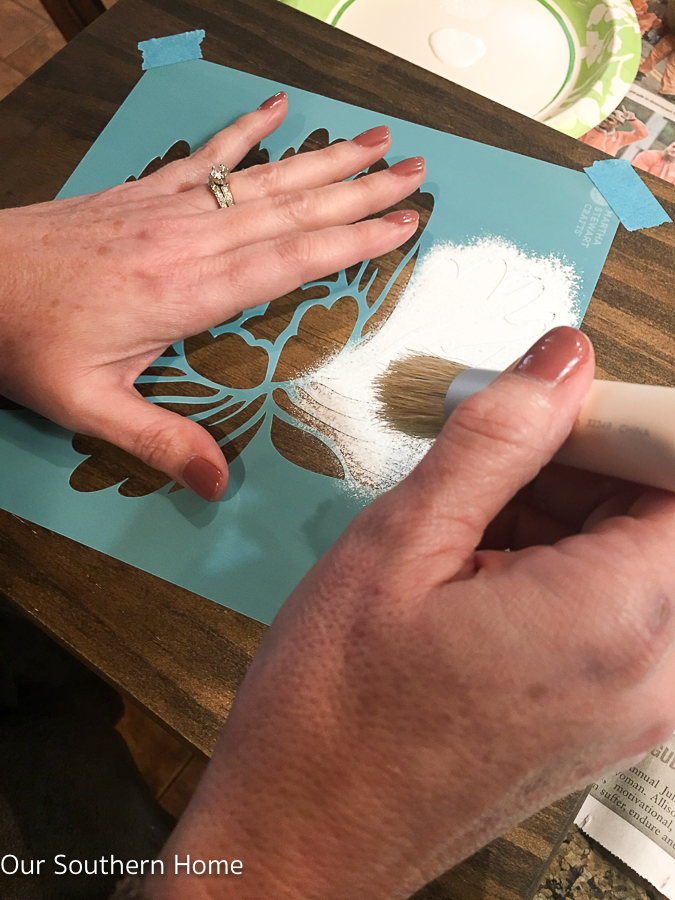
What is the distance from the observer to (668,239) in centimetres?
52

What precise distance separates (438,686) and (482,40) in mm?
868

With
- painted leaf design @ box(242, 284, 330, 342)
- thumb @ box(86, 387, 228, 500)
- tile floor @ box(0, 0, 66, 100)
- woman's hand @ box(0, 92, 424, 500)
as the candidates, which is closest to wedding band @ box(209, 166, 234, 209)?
woman's hand @ box(0, 92, 424, 500)

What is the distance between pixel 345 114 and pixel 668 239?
0.34 metres

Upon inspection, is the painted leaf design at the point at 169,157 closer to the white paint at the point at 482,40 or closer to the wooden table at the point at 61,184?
the wooden table at the point at 61,184

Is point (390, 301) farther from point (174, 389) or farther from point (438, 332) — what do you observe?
point (174, 389)

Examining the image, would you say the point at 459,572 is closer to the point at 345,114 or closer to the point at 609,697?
the point at 609,697

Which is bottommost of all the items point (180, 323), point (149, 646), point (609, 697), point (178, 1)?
point (149, 646)

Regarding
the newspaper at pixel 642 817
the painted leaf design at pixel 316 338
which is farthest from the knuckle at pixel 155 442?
the newspaper at pixel 642 817

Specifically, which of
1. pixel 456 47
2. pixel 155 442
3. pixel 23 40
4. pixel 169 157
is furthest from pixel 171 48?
pixel 23 40

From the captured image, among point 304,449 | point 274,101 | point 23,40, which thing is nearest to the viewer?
point 304,449

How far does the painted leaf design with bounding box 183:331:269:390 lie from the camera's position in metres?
0.50

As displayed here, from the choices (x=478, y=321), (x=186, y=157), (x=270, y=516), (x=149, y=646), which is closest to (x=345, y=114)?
(x=186, y=157)

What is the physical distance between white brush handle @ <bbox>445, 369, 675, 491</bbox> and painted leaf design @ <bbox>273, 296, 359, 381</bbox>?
0.24 meters

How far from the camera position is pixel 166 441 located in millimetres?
432
